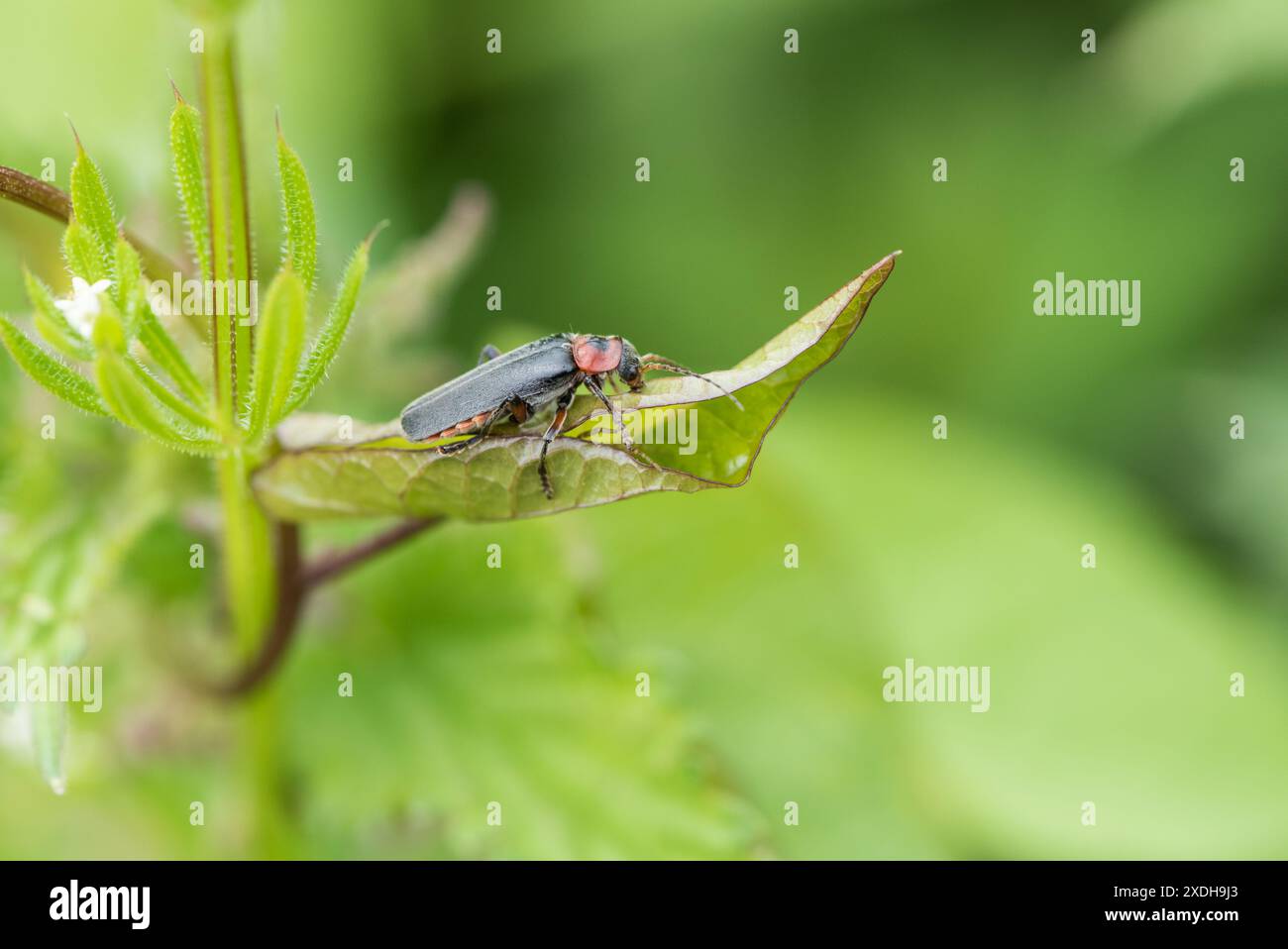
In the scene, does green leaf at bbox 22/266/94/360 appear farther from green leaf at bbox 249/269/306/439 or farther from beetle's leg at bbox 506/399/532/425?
beetle's leg at bbox 506/399/532/425

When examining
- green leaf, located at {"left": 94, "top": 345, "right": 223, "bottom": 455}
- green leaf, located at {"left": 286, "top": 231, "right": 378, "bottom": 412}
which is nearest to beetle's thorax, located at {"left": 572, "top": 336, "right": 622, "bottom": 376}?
green leaf, located at {"left": 286, "top": 231, "right": 378, "bottom": 412}

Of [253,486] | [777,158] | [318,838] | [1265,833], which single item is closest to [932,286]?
[777,158]

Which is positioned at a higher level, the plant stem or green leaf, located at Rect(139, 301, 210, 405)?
green leaf, located at Rect(139, 301, 210, 405)

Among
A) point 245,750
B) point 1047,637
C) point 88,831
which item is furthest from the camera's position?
point 1047,637

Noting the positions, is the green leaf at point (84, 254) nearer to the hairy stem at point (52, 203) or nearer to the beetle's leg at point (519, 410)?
the hairy stem at point (52, 203)

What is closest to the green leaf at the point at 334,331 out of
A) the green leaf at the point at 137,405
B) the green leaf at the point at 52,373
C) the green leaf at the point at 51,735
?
the green leaf at the point at 137,405

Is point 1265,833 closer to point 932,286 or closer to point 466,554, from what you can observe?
point 932,286

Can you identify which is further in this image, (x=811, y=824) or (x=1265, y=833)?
(x=1265, y=833)
